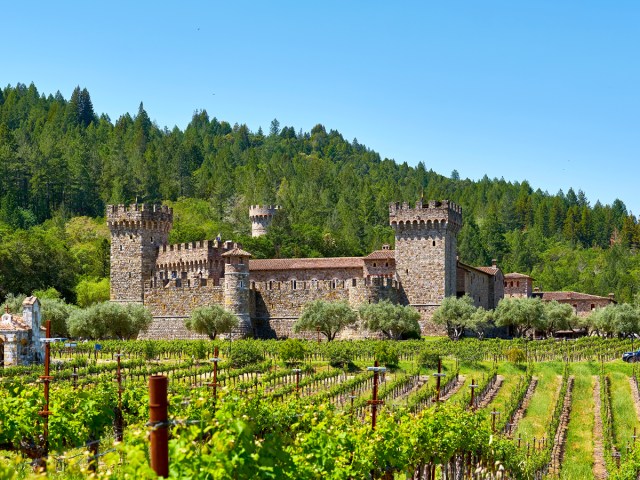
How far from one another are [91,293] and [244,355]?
3059 cm

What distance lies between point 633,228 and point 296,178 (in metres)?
48.2

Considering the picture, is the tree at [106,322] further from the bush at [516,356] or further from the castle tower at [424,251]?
the bush at [516,356]

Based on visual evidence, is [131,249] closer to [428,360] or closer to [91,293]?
[91,293]

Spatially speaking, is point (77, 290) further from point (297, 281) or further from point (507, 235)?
point (507, 235)

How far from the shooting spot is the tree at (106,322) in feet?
201

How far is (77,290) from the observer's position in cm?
7688

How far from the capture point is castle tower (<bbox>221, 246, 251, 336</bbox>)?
63.6 m

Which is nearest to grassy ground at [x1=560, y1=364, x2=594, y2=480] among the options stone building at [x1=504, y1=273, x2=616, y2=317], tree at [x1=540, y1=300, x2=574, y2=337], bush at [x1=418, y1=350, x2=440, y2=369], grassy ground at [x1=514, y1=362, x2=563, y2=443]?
grassy ground at [x1=514, y1=362, x2=563, y2=443]

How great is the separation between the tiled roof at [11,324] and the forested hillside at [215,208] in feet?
94.0

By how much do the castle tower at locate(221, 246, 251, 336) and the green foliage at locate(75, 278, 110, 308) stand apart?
15.2m

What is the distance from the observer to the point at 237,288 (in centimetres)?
6384

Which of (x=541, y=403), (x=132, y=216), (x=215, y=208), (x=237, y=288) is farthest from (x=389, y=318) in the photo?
(x=215, y=208)

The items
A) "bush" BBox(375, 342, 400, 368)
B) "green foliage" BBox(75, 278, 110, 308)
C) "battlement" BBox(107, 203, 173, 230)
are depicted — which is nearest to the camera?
"bush" BBox(375, 342, 400, 368)

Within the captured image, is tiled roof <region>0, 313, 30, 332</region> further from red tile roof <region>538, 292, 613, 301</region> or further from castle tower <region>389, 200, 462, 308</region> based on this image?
red tile roof <region>538, 292, 613, 301</region>
